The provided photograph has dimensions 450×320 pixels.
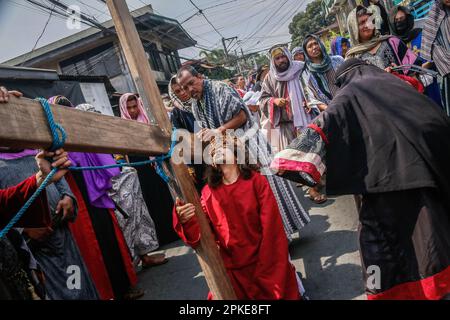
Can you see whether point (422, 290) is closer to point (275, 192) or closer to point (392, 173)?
point (392, 173)

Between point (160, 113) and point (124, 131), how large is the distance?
327 millimetres

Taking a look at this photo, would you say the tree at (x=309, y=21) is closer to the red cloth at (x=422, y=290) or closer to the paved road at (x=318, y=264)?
the paved road at (x=318, y=264)

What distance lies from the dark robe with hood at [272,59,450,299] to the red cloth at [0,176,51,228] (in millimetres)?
1268

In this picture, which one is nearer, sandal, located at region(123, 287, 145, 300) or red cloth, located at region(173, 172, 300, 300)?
red cloth, located at region(173, 172, 300, 300)

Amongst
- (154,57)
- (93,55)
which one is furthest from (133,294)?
(154,57)

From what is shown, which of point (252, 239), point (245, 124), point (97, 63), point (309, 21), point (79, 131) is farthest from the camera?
point (309, 21)

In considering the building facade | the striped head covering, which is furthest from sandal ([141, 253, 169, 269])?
the building facade

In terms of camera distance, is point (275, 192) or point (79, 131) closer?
point (79, 131)

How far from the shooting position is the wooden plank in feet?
3.43

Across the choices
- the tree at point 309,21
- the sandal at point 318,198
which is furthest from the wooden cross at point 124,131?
the tree at point 309,21

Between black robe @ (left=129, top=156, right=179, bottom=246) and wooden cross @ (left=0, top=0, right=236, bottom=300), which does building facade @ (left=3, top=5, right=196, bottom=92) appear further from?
wooden cross @ (left=0, top=0, right=236, bottom=300)

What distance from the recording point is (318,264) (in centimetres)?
282

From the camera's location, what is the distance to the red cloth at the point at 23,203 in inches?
60.2

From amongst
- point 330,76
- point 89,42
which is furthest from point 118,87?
point 330,76
